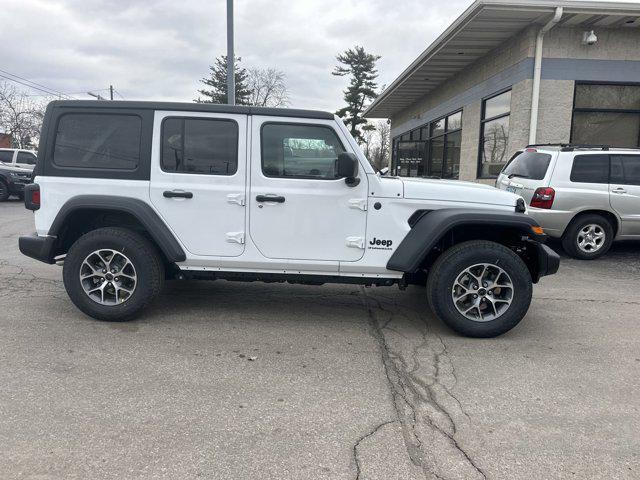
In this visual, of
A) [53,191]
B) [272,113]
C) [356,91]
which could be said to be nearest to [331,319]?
[272,113]

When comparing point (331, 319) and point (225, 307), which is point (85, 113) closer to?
point (225, 307)

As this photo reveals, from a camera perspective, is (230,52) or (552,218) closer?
(552,218)

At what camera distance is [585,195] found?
7.64 m

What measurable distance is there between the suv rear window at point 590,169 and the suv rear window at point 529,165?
433 millimetres

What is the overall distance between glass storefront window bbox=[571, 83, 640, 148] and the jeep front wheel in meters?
7.84

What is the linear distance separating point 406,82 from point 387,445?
14.9 meters

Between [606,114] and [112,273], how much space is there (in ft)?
34.6

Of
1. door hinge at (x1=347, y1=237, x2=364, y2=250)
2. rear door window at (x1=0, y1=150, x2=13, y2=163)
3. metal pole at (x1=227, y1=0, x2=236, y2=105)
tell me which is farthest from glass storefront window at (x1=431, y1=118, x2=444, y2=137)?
rear door window at (x1=0, y1=150, x2=13, y2=163)

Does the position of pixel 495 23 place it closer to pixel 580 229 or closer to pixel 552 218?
pixel 552 218

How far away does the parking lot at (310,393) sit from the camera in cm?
248

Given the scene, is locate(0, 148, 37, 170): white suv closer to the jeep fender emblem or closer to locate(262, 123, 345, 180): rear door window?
locate(262, 123, 345, 180): rear door window

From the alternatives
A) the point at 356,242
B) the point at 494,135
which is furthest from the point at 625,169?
the point at 356,242

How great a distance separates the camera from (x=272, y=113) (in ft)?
14.2

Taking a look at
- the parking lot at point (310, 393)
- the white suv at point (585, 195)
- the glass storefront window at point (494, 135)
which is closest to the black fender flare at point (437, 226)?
the parking lot at point (310, 393)
